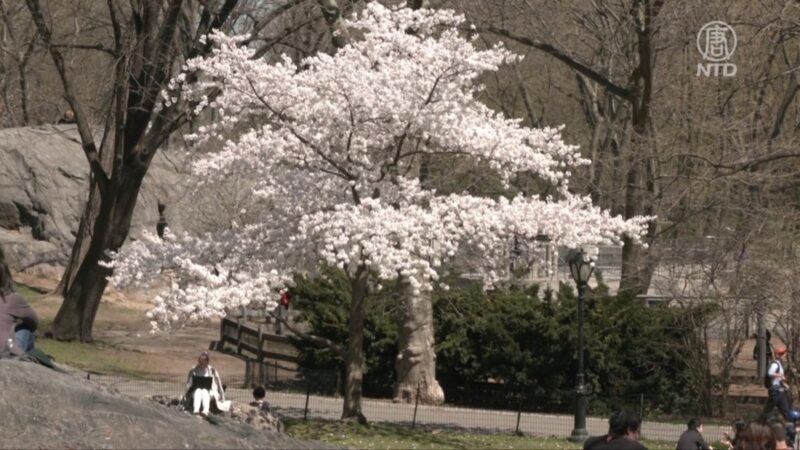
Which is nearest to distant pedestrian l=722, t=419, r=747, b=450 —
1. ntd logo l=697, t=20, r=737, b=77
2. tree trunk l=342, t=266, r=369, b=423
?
tree trunk l=342, t=266, r=369, b=423

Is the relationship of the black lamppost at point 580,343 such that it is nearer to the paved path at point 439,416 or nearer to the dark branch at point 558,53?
the paved path at point 439,416

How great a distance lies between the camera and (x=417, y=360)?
2644 cm

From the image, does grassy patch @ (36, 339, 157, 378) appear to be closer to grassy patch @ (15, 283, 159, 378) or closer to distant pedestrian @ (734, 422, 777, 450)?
grassy patch @ (15, 283, 159, 378)

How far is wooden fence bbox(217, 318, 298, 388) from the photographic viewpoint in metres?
28.7

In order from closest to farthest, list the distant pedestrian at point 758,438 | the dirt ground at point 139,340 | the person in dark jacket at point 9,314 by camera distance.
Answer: the distant pedestrian at point 758,438
the person in dark jacket at point 9,314
the dirt ground at point 139,340

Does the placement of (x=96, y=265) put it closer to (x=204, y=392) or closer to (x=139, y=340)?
(x=139, y=340)

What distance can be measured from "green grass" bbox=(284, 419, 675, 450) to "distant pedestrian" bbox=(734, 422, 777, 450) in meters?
9.54

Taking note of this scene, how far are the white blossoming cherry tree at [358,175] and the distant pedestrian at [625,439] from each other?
360 inches

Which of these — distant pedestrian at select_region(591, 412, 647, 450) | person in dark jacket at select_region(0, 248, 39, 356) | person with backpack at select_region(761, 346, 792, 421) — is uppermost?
person with backpack at select_region(761, 346, 792, 421)

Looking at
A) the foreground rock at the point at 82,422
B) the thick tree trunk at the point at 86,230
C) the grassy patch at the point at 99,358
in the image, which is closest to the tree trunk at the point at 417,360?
the grassy patch at the point at 99,358

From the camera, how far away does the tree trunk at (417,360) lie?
2639 centimetres

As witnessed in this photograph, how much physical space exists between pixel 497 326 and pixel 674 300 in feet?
11.9

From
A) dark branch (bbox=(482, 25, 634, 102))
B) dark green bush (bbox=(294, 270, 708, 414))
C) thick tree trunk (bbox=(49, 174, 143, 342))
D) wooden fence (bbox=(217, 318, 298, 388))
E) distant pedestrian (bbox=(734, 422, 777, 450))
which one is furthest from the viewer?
thick tree trunk (bbox=(49, 174, 143, 342))

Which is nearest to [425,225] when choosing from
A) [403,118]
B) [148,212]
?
[403,118]
